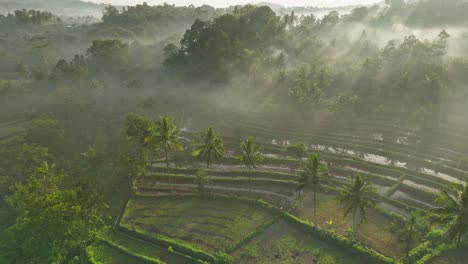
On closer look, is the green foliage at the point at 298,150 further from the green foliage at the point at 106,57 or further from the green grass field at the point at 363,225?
the green foliage at the point at 106,57

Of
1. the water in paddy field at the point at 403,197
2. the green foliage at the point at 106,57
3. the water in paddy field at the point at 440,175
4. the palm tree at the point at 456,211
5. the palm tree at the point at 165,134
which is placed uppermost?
the green foliage at the point at 106,57

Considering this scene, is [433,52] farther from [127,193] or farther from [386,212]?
[127,193]

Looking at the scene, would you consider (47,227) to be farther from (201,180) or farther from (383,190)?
(383,190)

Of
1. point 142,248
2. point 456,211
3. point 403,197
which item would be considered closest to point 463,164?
point 403,197

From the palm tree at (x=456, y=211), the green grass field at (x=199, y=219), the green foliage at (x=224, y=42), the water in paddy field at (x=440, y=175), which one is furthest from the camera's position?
the green foliage at (x=224, y=42)

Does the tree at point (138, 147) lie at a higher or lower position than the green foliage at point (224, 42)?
lower

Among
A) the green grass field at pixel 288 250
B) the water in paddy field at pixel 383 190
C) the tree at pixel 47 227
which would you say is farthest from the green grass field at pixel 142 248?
the water in paddy field at pixel 383 190

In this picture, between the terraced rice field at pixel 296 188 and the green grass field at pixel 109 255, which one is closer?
the green grass field at pixel 109 255
